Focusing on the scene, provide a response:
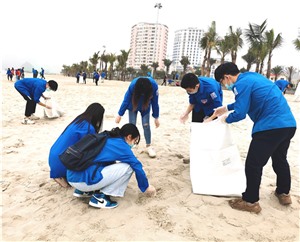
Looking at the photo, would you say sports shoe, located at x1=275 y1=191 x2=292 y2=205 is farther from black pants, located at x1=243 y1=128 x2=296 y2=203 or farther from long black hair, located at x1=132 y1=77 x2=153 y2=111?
long black hair, located at x1=132 y1=77 x2=153 y2=111

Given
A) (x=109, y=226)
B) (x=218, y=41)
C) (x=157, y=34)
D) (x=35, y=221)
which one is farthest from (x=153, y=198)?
(x=157, y=34)

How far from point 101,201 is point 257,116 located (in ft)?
5.24

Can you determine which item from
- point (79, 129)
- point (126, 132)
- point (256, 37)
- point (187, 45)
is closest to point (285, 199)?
point (126, 132)

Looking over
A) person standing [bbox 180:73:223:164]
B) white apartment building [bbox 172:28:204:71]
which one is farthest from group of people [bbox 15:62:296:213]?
white apartment building [bbox 172:28:204:71]

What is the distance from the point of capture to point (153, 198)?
2475 millimetres

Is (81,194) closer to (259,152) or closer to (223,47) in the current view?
(259,152)

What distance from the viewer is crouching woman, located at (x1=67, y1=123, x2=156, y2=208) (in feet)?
6.98

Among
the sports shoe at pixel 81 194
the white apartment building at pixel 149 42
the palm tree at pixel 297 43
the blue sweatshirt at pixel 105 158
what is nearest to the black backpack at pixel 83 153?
the blue sweatshirt at pixel 105 158

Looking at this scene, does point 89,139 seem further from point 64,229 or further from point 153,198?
point 153,198

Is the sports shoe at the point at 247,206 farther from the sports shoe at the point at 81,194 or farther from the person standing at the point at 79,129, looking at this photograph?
the person standing at the point at 79,129

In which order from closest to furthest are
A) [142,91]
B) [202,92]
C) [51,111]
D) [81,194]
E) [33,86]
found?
1. [81,194]
2. [202,92]
3. [142,91]
4. [33,86]
5. [51,111]

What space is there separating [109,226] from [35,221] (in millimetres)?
645

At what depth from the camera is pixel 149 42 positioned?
99.9 m

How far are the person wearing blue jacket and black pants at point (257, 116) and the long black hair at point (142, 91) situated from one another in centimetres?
102
